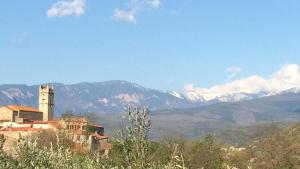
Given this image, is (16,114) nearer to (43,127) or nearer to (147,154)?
(43,127)

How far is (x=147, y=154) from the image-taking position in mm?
25469

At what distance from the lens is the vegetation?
83.1 ft

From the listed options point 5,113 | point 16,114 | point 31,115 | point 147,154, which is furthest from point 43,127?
point 147,154

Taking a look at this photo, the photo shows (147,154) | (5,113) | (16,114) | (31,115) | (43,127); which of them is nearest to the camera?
(147,154)

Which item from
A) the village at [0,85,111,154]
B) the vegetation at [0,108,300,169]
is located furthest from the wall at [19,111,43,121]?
the vegetation at [0,108,300,169]

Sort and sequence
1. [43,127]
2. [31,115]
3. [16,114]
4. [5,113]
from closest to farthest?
1. [43,127]
2. [16,114]
3. [5,113]
4. [31,115]

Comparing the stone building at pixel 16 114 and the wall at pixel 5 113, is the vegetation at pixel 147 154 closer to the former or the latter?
the stone building at pixel 16 114

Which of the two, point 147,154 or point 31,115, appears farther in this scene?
point 31,115

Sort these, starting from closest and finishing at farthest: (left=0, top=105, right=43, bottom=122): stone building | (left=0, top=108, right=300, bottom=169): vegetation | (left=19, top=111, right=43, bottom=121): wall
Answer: (left=0, top=108, right=300, bottom=169): vegetation < (left=0, top=105, right=43, bottom=122): stone building < (left=19, top=111, right=43, bottom=121): wall

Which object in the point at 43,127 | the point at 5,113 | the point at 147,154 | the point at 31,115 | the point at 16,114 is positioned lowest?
the point at 43,127

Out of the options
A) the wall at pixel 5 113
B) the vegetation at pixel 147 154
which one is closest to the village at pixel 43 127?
the wall at pixel 5 113

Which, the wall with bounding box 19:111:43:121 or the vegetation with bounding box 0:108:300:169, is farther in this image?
the wall with bounding box 19:111:43:121

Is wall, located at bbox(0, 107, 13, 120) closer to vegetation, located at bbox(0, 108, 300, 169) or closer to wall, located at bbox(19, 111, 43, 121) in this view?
wall, located at bbox(19, 111, 43, 121)

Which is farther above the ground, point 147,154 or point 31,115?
point 31,115
